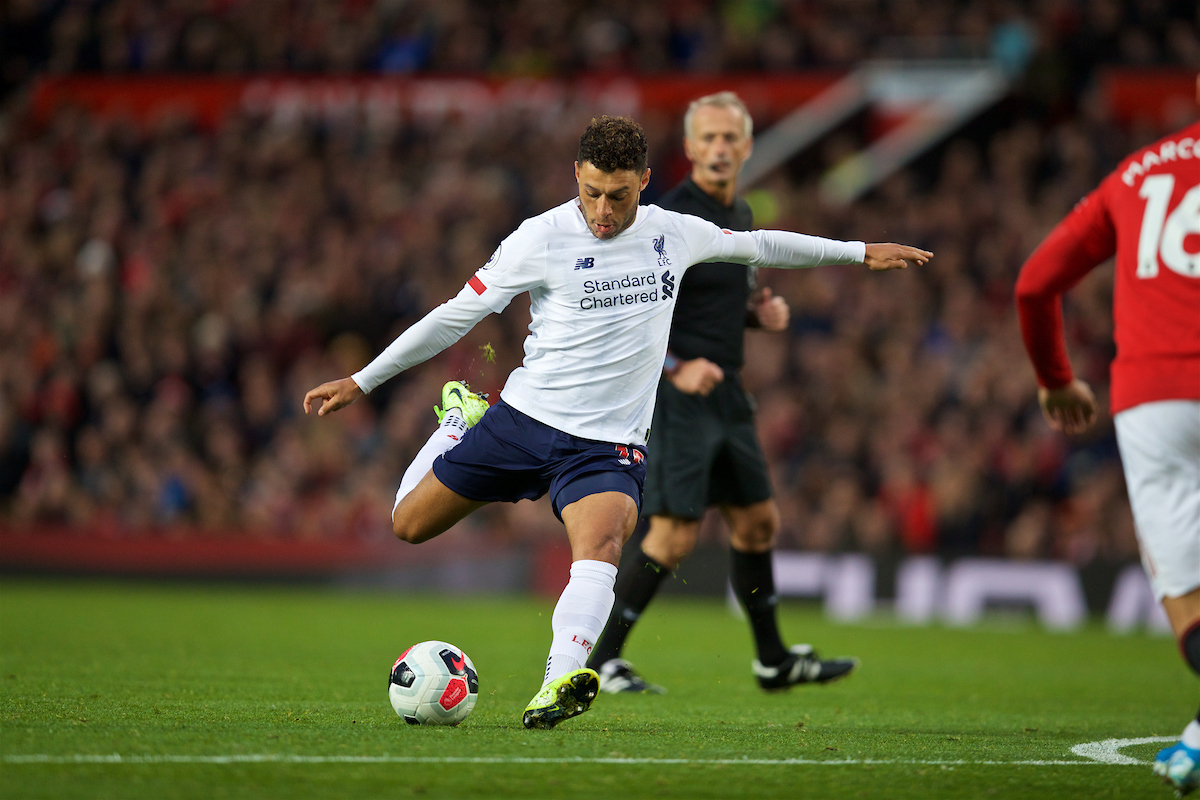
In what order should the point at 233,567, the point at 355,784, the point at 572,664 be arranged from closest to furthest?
the point at 355,784
the point at 572,664
the point at 233,567

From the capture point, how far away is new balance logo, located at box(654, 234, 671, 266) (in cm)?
549

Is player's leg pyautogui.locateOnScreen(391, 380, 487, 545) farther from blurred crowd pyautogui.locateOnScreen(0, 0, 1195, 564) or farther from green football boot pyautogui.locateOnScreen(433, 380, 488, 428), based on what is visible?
blurred crowd pyautogui.locateOnScreen(0, 0, 1195, 564)

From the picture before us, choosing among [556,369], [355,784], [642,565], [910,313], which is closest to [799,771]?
[355,784]

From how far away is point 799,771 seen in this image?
435 centimetres

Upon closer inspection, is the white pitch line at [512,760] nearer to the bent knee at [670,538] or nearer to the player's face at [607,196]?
the player's face at [607,196]

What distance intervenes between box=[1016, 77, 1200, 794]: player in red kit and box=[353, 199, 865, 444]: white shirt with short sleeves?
185cm

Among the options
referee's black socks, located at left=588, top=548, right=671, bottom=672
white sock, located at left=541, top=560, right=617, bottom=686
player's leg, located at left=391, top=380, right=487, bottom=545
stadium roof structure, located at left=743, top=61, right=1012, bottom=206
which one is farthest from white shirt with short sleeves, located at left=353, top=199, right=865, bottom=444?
stadium roof structure, located at left=743, top=61, right=1012, bottom=206

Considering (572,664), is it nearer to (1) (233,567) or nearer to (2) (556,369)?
(2) (556,369)

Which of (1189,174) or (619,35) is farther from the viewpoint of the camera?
(619,35)

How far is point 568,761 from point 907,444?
417 inches

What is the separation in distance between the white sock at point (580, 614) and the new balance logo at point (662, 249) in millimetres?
1189

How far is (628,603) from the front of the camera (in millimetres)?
6980

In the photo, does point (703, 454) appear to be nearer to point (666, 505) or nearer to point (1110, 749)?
point (666, 505)

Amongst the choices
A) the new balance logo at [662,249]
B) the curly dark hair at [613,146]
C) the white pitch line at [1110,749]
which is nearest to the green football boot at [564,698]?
the new balance logo at [662,249]
